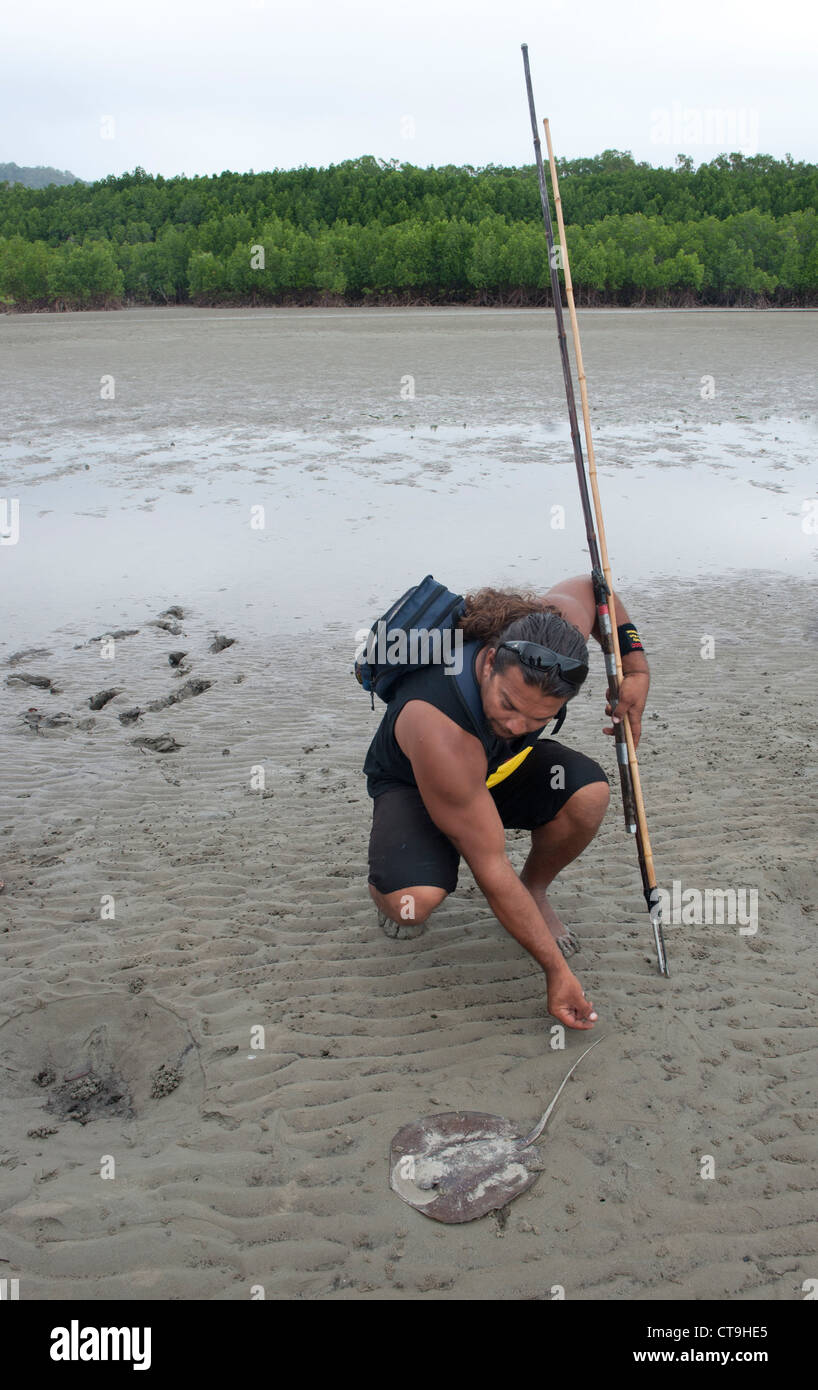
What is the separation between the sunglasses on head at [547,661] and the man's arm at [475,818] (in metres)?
0.33

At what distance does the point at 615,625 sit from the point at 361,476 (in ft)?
27.1

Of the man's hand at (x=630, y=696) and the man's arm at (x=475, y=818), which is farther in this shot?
the man's hand at (x=630, y=696)

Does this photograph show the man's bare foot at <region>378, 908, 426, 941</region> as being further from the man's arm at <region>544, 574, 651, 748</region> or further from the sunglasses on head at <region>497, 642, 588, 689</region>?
the sunglasses on head at <region>497, 642, 588, 689</region>

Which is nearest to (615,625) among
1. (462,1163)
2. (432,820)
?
(432,820)

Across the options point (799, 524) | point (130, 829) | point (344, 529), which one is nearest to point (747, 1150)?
point (130, 829)

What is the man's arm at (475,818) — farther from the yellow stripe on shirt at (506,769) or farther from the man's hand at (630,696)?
the man's hand at (630,696)

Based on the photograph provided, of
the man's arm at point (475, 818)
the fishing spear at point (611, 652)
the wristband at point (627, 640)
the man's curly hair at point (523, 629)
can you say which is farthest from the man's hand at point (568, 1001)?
the wristband at point (627, 640)

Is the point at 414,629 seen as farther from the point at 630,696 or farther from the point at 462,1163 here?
the point at 462,1163

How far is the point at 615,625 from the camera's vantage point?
3.81m

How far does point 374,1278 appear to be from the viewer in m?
2.55

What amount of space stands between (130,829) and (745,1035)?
2.93m

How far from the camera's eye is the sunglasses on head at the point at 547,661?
9.70 feet

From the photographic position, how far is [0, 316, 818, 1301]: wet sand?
263cm
